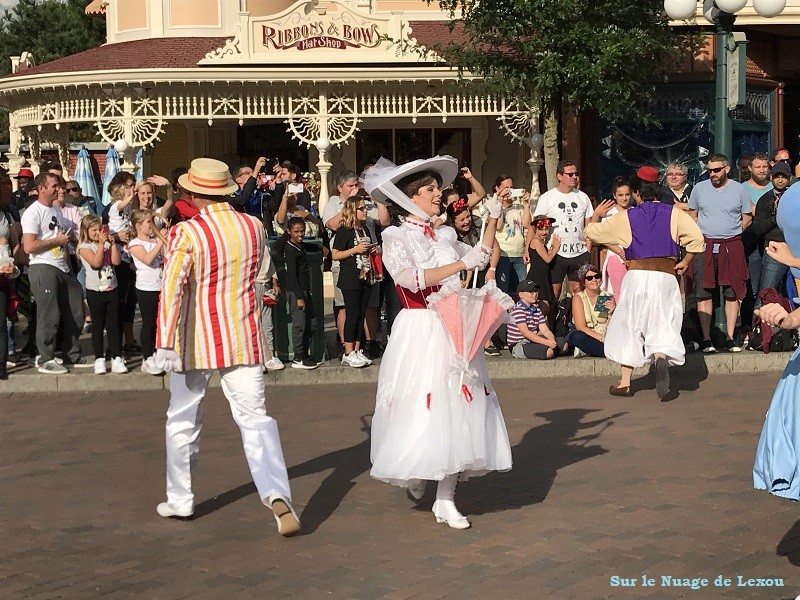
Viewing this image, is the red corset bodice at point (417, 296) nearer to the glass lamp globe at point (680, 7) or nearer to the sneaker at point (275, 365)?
the sneaker at point (275, 365)

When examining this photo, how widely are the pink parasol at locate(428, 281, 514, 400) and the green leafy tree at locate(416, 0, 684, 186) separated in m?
11.6

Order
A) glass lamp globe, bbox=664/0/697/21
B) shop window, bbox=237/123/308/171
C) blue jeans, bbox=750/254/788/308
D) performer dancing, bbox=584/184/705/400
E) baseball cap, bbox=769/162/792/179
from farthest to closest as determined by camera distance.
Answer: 1. shop window, bbox=237/123/308/171
2. glass lamp globe, bbox=664/0/697/21
3. blue jeans, bbox=750/254/788/308
4. baseball cap, bbox=769/162/792/179
5. performer dancing, bbox=584/184/705/400

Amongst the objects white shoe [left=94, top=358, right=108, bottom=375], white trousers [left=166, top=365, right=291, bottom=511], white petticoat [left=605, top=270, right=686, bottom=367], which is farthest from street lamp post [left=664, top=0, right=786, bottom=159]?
white trousers [left=166, top=365, right=291, bottom=511]

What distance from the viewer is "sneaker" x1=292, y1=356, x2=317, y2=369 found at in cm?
1239

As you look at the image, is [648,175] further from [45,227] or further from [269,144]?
[269,144]

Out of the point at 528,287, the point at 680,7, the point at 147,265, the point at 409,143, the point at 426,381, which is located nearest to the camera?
the point at 426,381

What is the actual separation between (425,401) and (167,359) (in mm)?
1355

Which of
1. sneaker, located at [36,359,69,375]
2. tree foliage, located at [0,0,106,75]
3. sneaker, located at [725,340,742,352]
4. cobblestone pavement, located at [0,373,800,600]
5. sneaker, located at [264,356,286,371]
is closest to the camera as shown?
cobblestone pavement, located at [0,373,800,600]

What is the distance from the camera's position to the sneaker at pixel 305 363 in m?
12.4

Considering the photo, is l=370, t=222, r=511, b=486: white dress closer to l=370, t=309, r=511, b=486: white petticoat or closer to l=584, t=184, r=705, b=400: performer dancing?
l=370, t=309, r=511, b=486: white petticoat

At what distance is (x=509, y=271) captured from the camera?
46.6ft

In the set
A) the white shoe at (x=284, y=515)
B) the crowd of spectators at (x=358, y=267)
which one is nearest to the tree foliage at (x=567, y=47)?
the crowd of spectators at (x=358, y=267)

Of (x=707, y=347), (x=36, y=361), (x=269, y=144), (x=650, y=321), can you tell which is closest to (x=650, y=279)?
(x=650, y=321)

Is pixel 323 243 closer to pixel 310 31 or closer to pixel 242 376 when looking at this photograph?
pixel 242 376
